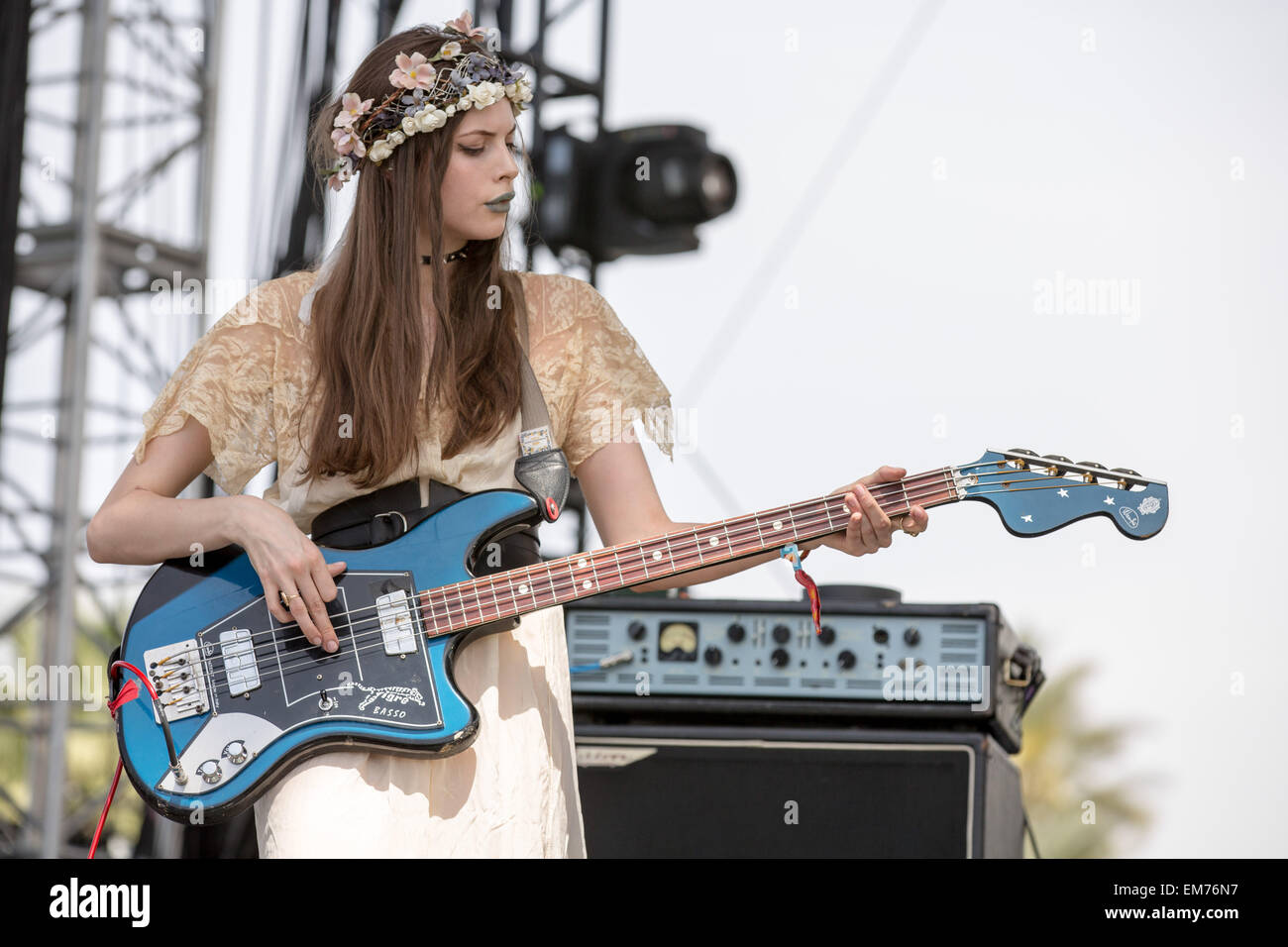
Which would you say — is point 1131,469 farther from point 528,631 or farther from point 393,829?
point 393,829

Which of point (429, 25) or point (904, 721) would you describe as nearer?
point (429, 25)

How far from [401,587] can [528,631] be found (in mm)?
181

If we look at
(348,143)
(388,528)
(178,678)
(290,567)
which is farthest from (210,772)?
(348,143)

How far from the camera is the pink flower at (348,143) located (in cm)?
214

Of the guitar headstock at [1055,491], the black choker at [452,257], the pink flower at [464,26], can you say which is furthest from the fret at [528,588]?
the pink flower at [464,26]

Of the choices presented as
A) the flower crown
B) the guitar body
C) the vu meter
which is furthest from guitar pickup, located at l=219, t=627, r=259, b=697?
the vu meter

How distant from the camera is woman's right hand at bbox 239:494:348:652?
6.24 ft

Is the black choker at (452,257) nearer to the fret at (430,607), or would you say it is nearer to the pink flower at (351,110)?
the pink flower at (351,110)

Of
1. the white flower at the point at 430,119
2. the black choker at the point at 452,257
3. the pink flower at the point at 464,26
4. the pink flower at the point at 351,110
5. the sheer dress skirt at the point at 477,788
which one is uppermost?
the pink flower at the point at 464,26

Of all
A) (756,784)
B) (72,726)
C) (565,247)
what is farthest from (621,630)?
(72,726)

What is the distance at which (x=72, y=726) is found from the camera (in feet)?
17.3

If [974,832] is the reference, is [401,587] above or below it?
above

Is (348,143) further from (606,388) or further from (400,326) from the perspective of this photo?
(606,388)

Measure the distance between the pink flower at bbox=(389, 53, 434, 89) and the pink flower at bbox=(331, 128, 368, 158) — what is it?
0.30 feet
